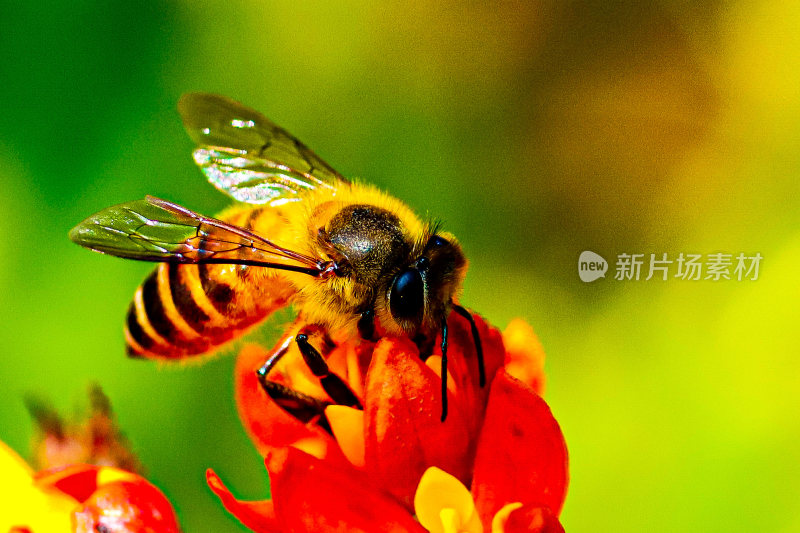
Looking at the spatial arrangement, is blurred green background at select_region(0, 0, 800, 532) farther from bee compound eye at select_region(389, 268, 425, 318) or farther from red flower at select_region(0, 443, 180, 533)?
bee compound eye at select_region(389, 268, 425, 318)

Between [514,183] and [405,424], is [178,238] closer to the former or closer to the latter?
[405,424]

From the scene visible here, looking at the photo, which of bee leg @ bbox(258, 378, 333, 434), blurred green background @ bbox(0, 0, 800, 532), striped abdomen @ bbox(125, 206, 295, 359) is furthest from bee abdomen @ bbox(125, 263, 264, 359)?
blurred green background @ bbox(0, 0, 800, 532)

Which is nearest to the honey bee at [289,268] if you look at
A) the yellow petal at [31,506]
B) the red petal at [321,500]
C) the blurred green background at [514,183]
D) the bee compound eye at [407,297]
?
the bee compound eye at [407,297]

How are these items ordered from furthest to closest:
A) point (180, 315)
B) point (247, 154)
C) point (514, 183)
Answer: point (514, 183) < point (247, 154) < point (180, 315)

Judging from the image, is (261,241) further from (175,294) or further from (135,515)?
(135,515)

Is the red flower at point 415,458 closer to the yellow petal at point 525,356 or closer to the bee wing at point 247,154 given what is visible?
the yellow petal at point 525,356

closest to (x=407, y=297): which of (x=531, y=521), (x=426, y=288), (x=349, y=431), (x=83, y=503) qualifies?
(x=426, y=288)
